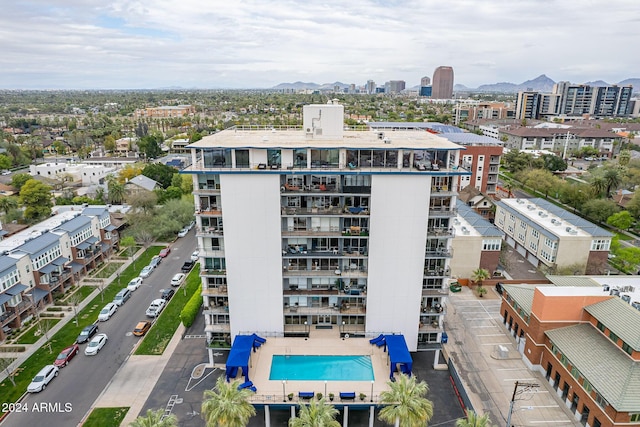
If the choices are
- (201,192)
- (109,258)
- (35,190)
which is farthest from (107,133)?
(201,192)

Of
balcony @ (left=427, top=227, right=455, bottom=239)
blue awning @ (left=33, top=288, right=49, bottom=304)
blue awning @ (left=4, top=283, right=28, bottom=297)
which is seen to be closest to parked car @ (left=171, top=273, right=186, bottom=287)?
blue awning @ (left=33, top=288, right=49, bottom=304)

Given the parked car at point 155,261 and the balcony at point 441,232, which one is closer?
the balcony at point 441,232

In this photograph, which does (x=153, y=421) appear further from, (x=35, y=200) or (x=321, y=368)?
(x=35, y=200)

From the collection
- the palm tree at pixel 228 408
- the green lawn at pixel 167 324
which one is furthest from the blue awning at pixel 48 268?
the palm tree at pixel 228 408

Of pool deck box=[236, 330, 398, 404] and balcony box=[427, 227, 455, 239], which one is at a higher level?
balcony box=[427, 227, 455, 239]

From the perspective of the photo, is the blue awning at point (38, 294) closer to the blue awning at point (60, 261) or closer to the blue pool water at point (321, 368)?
the blue awning at point (60, 261)

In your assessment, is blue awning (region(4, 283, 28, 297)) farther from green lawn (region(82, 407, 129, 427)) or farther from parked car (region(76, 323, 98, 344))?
green lawn (region(82, 407, 129, 427))

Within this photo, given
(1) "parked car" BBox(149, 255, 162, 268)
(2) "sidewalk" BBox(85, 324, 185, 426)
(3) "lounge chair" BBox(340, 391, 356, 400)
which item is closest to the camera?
(3) "lounge chair" BBox(340, 391, 356, 400)

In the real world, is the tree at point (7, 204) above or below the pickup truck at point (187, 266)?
above

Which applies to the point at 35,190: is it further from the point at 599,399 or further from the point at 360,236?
the point at 599,399
